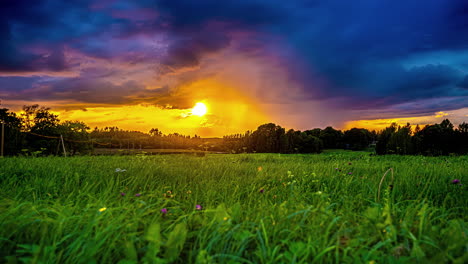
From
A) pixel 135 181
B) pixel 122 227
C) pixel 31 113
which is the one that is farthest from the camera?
pixel 31 113

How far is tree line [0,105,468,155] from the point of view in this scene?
24984mm

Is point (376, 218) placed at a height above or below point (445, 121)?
below

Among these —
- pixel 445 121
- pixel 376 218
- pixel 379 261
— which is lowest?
pixel 379 261

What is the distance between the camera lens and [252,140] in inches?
1656

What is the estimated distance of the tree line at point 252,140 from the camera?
24984 millimetres

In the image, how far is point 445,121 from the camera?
2592 cm

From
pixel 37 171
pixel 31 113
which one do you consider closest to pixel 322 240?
pixel 37 171

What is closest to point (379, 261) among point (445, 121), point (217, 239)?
point (217, 239)

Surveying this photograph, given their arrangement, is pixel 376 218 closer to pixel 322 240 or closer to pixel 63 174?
pixel 322 240

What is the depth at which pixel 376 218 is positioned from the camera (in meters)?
2.56

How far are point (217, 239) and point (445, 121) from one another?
31.2m

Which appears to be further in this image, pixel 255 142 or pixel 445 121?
pixel 255 142

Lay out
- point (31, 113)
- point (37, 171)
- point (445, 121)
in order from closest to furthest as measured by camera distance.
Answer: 1. point (37, 171)
2. point (445, 121)
3. point (31, 113)

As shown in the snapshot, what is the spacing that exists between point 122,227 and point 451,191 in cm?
526
